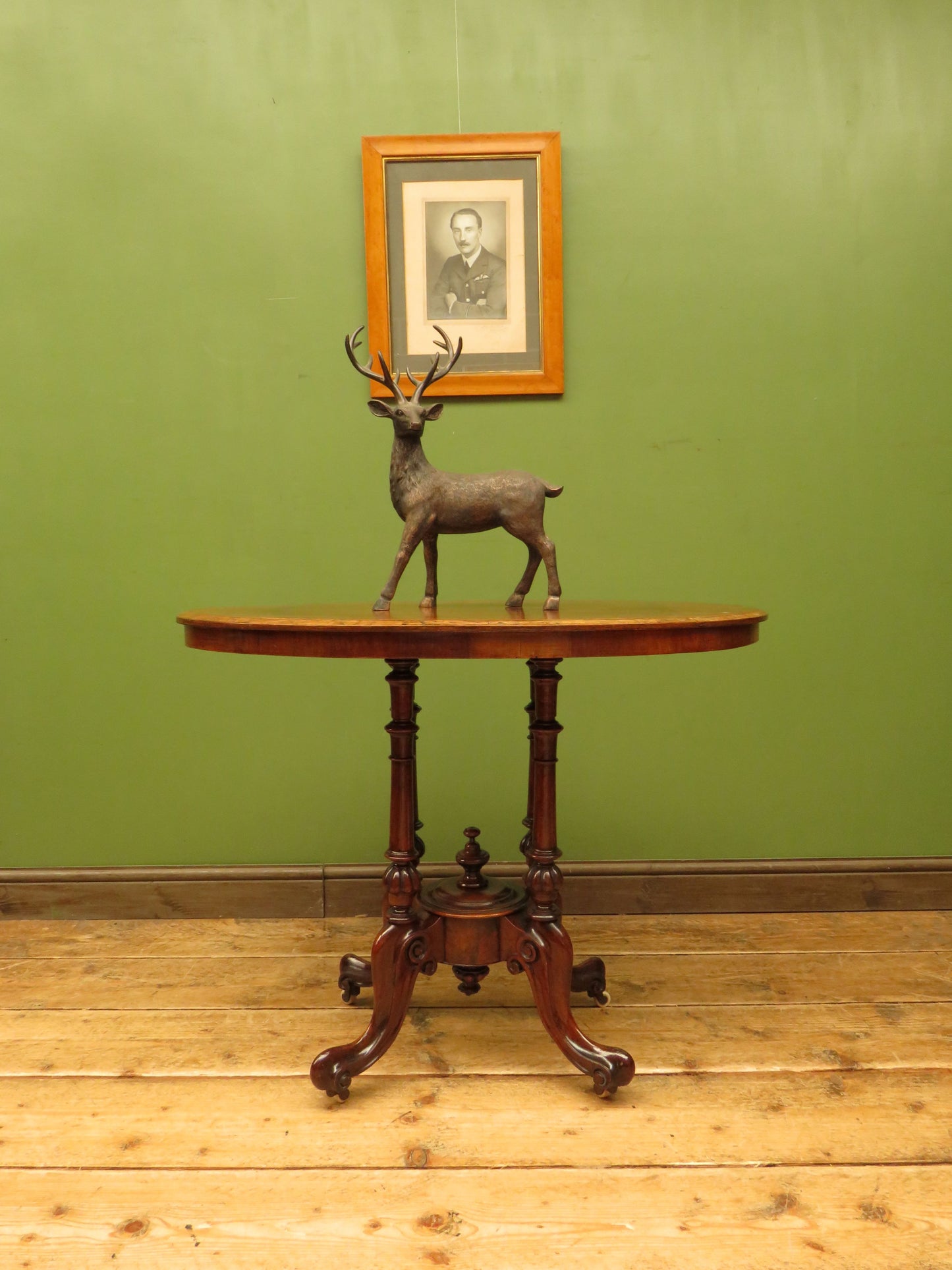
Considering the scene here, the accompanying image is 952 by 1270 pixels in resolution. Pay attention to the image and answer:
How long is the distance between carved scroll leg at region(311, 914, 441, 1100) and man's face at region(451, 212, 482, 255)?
1639 millimetres

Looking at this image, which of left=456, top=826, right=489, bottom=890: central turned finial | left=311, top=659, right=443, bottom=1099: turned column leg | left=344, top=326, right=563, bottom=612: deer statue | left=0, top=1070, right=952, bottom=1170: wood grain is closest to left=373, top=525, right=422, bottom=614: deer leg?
left=344, top=326, right=563, bottom=612: deer statue

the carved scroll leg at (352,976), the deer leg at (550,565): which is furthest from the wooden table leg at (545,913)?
the carved scroll leg at (352,976)

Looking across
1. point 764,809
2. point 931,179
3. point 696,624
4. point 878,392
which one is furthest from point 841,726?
point 931,179

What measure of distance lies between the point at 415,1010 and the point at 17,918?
4.07 ft

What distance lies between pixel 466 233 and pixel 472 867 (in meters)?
1.57

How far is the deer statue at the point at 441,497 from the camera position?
5.59ft

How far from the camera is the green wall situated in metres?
2.38

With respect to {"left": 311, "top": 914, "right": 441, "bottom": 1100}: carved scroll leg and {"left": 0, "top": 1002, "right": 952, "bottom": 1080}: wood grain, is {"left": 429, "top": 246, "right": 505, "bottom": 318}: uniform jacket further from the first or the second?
{"left": 0, "top": 1002, "right": 952, "bottom": 1080}: wood grain

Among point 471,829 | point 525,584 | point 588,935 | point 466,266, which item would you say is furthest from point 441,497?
point 588,935

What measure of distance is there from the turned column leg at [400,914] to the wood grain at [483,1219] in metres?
0.29

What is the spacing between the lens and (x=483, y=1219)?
1338 mm

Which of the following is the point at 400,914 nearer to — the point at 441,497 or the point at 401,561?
the point at 401,561

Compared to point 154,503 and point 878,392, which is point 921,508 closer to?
point 878,392

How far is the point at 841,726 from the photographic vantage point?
2521mm
